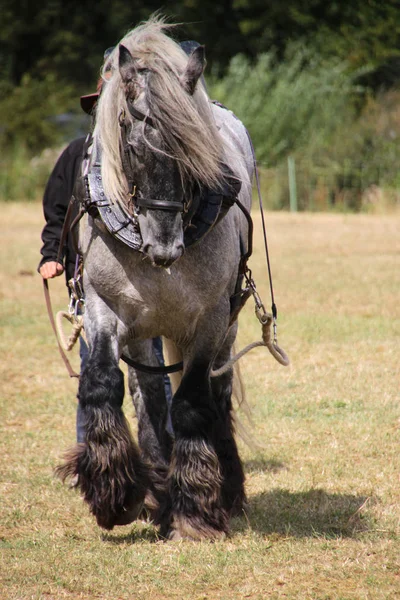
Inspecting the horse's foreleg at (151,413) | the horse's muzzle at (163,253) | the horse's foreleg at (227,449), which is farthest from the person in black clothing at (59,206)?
the horse's muzzle at (163,253)

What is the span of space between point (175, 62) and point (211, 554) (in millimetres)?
2113

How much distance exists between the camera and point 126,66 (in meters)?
3.65

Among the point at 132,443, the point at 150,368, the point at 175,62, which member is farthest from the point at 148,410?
the point at 175,62

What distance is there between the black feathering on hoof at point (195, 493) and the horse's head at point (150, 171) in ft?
3.26

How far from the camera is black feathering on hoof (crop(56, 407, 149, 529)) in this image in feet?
12.9

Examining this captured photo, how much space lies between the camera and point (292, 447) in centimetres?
582

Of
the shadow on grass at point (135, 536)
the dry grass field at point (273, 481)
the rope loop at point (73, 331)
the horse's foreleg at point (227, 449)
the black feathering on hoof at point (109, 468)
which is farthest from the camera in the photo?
the rope loop at point (73, 331)

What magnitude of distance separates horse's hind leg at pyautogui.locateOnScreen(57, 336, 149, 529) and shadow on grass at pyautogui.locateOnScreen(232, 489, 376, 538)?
2.33 ft

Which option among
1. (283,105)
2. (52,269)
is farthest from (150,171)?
(283,105)

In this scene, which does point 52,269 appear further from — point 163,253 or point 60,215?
point 163,253

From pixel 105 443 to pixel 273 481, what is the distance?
160 centimetres

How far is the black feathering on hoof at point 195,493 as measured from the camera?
4.09m

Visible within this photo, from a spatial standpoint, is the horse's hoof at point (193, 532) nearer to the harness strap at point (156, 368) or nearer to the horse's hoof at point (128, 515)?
the horse's hoof at point (128, 515)

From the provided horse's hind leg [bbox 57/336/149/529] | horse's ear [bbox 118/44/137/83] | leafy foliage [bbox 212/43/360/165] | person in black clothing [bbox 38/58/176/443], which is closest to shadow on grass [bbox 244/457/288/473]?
person in black clothing [bbox 38/58/176/443]
